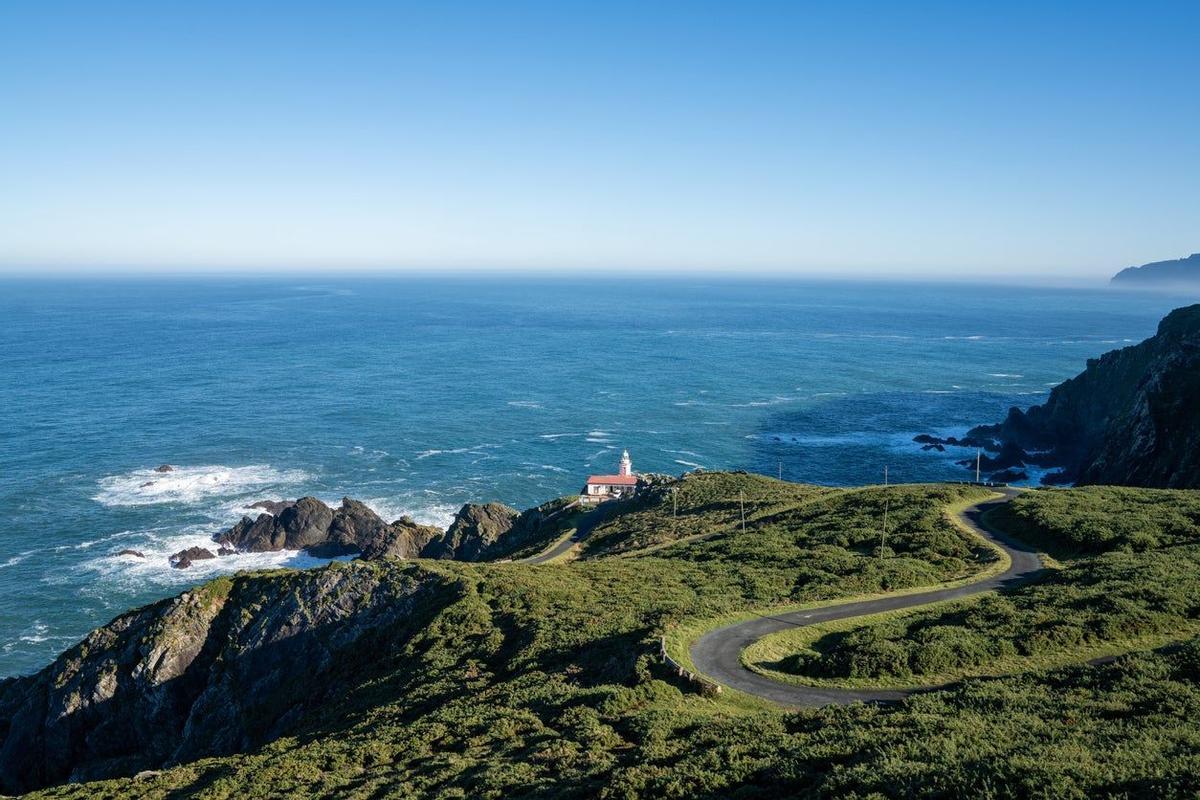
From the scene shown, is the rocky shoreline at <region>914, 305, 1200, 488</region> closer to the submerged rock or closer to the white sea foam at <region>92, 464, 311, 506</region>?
the white sea foam at <region>92, 464, 311, 506</region>

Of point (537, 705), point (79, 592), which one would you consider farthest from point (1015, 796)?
point (79, 592)

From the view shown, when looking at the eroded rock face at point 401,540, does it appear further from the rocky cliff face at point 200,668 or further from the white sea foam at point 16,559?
the white sea foam at point 16,559

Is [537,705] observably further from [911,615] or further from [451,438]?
[451,438]

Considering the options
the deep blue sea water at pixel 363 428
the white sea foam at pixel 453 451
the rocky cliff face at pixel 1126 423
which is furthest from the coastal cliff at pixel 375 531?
the rocky cliff face at pixel 1126 423

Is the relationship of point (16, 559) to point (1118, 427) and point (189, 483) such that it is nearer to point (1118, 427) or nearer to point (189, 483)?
point (189, 483)

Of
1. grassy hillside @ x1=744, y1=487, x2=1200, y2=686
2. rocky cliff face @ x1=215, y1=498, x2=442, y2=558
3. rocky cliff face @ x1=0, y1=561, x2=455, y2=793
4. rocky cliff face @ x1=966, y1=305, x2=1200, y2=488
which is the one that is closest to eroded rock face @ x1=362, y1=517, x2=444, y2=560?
rocky cliff face @ x1=215, y1=498, x2=442, y2=558
